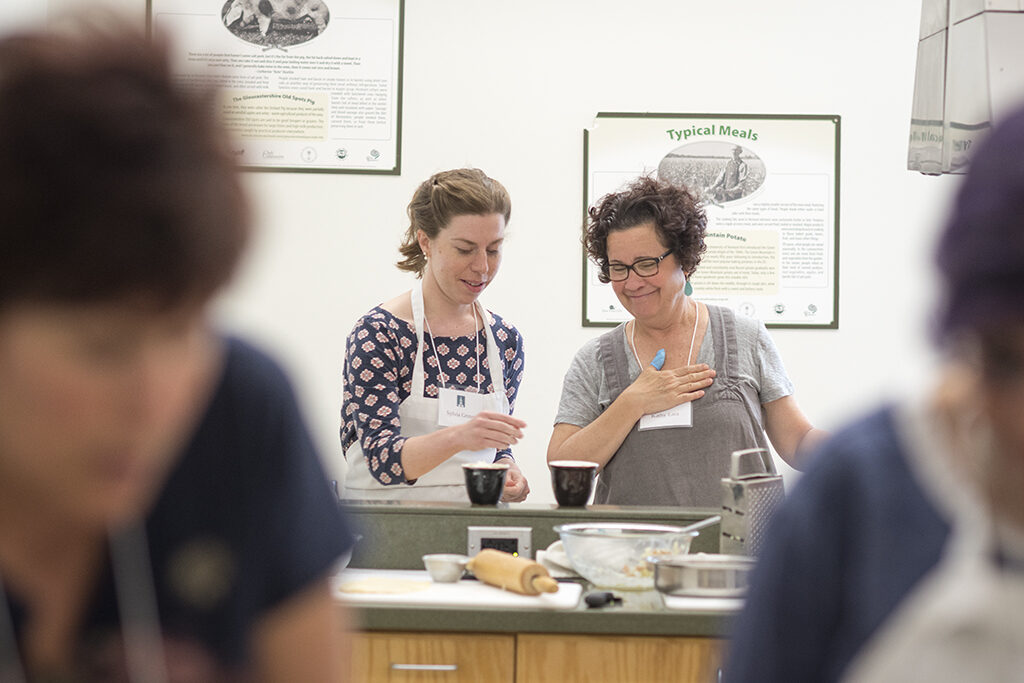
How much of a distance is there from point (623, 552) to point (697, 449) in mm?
778

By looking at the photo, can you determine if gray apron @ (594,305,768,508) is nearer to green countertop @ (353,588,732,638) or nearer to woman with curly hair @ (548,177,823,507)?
woman with curly hair @ (548,177,823,507)

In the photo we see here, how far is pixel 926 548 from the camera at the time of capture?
71 centimetres

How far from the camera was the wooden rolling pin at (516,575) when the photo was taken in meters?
1.87

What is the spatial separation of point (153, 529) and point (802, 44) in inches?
151

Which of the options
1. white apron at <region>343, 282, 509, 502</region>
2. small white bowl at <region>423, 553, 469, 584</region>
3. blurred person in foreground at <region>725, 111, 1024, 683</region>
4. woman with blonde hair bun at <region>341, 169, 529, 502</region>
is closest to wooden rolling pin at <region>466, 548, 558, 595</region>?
small white bowl at <region>423, 553, 469, 584</region>

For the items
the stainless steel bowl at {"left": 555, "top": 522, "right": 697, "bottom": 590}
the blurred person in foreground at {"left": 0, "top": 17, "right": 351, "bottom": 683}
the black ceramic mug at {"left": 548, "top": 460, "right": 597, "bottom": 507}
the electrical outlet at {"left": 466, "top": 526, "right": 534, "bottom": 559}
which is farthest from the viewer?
the black ceramic mug at {"left": 548, "top": 460, "right": 597, "bottom": 507}

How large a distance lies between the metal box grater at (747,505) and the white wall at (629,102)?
204cm

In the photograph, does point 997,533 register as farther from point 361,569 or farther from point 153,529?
point 361,569

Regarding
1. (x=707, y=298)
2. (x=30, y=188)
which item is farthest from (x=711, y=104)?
(x=30, y=188)

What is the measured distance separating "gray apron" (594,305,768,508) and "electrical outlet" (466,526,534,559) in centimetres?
50

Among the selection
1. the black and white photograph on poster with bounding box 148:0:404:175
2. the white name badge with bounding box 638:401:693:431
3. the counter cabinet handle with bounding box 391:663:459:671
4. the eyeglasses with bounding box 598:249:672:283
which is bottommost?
the counter cabinet handle with bounding box 391:663:459:671

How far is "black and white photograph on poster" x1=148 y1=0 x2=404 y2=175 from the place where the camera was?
409 cm

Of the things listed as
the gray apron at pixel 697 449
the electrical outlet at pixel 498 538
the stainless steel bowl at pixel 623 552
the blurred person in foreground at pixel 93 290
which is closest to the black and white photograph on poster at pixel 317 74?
the gray apron at pixel 697 449

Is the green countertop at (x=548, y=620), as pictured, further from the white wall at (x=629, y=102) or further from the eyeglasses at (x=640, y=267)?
the white wall at (x=629, y=102)
